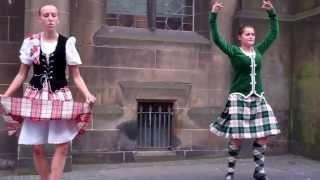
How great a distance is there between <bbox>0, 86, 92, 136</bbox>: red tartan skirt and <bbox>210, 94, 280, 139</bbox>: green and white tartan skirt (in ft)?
5.93

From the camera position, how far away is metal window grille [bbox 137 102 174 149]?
8.64 m

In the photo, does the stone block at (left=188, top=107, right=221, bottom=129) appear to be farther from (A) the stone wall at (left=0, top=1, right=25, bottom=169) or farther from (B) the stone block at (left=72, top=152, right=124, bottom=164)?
(A) the stone wall at (left=0, top=1, right=25, bottom=169)

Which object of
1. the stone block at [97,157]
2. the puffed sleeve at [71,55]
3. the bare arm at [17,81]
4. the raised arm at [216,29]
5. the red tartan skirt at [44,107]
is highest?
the raised arm at [216,29]

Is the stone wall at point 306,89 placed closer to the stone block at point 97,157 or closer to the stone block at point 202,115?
the stone block at point 202,115

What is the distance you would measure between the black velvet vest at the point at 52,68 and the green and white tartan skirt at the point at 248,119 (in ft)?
6.67

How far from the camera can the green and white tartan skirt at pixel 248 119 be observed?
6.25 meters

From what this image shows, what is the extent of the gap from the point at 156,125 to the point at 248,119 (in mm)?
2687

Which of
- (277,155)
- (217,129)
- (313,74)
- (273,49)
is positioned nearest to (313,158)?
(277,155)

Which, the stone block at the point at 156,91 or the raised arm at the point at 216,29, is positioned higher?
the raised arm at the point at 216,29

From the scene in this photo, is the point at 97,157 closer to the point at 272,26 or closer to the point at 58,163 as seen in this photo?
the point at 58,163

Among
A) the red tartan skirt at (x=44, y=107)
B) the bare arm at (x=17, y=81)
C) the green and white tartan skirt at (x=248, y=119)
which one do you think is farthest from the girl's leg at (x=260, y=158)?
the bare arm at (x=17, y=81)

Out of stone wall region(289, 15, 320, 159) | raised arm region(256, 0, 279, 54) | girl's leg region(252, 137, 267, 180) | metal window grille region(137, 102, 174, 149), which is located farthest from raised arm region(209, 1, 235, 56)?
stone wall region(289, 15, 320, 159)

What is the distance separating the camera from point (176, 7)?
9133mm

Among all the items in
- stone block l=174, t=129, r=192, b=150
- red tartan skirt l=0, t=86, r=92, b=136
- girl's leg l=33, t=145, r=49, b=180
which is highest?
red tartan skirt l=0, t=86, r=92, b=136
